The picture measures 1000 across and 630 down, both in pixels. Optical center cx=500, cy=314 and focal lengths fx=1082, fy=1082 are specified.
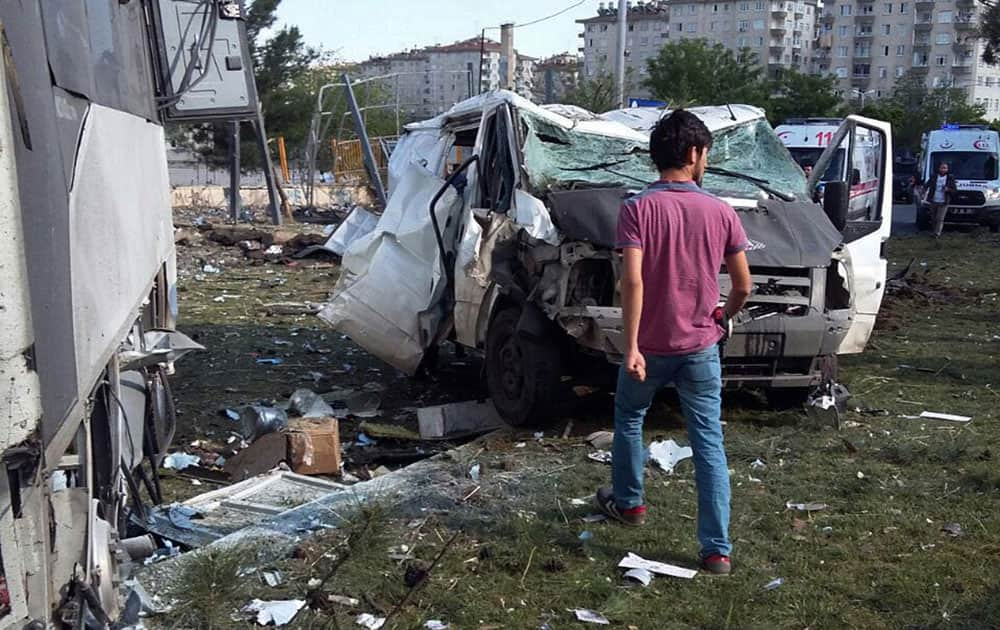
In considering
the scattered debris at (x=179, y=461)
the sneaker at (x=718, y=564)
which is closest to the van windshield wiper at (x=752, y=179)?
the sneaker at (x=718, y=564)

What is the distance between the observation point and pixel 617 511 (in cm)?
512

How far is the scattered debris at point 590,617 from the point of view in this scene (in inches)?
162

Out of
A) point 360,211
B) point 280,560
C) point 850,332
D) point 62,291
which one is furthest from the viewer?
point 360,211

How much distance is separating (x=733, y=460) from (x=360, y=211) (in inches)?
189

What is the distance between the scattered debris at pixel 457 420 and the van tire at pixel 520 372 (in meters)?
0.20

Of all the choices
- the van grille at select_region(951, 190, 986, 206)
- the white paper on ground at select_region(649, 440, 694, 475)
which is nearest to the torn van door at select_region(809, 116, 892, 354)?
the white paper on ground at select_region(649, 440, 694, 475)

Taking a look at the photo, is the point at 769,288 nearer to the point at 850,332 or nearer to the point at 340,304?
the point at 850,332

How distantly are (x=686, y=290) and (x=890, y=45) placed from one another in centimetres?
14217

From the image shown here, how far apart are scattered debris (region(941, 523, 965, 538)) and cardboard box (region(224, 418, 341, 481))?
337cm

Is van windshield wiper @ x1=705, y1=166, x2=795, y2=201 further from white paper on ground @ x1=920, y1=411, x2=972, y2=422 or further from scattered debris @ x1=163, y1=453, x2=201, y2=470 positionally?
scattered debris @ x1=163, y1=453, x2=201, y2=470

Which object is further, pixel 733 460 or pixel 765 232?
pixel 765 232

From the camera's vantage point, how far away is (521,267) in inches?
281

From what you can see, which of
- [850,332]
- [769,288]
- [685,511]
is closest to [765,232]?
[769,288]

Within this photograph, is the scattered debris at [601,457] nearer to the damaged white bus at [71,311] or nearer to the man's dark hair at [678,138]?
the man's dark hair at [678,138]
